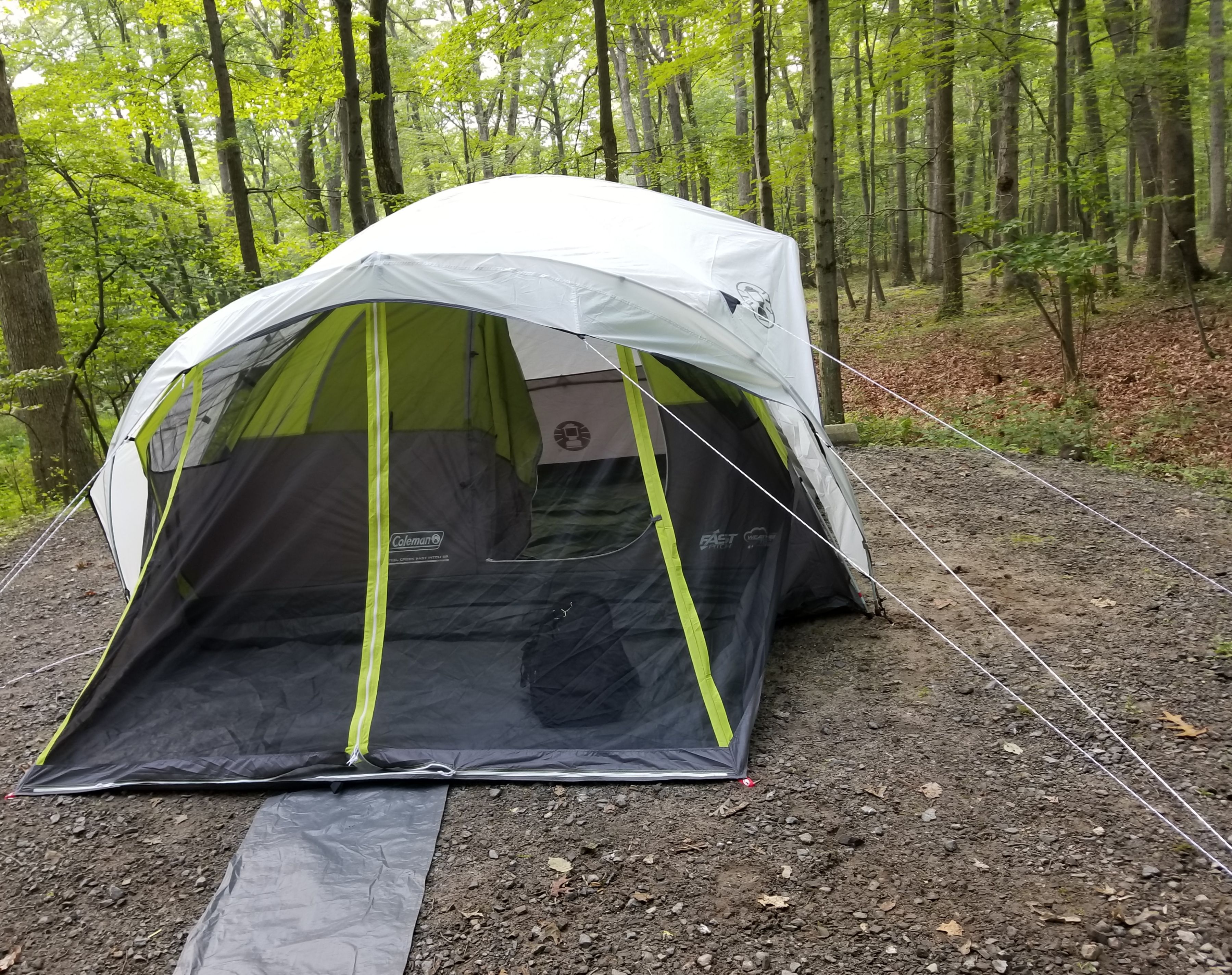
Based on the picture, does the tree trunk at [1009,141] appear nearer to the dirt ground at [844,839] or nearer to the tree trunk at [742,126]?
the tree trunk at [742,126]

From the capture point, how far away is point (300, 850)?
8.98 ft

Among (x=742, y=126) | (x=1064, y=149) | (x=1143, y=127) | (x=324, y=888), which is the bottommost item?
(x=324, y=888)

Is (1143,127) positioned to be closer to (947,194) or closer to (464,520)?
(947,194)

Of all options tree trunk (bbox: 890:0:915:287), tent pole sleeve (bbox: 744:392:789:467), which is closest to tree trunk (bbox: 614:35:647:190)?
tree trunk (bbox: 890:0:915:287)

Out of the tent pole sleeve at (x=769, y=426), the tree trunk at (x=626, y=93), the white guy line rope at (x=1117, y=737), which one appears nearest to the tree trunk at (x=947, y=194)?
the tree trunk at (x=626, y=93)

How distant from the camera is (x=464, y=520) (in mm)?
3893

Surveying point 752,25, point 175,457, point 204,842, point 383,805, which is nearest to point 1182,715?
point 383,805

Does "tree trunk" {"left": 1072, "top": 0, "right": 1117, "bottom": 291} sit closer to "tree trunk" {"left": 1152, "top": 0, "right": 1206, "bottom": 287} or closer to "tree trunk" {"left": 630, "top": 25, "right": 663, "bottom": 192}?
"tree trunk" {"left": 1152, "top": 0, "right": 1206, "bottom": 287}

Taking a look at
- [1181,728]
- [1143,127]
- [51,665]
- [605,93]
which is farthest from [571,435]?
[1143,127]

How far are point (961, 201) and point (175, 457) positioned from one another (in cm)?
2176

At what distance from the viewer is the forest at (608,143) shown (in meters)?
7.26

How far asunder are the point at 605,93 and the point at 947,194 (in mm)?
6115

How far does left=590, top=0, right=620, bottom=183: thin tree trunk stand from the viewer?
332 inches

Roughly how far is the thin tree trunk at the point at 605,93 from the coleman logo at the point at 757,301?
4.87m
